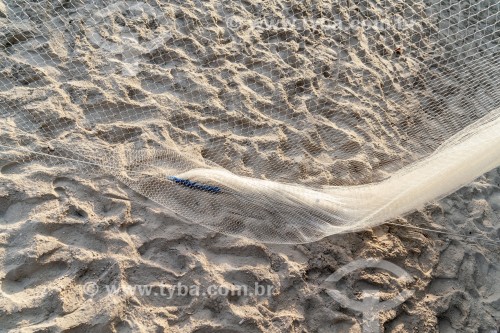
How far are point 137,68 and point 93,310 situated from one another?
1.60 m

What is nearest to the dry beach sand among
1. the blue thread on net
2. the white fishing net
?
the white fishing net

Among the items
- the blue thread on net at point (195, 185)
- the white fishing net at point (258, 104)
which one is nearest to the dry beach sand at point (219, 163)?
the white fishing net at point (258, 104)

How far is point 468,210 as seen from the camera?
318cm

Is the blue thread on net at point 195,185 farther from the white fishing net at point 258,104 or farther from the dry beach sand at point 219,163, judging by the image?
the dry beach sand at point 219,163

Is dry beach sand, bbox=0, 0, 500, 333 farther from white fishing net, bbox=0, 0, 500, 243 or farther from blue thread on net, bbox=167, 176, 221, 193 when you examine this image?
blue thread on net, bbox=167, 176, 221, 193

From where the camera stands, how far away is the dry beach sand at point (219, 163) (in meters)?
2.35

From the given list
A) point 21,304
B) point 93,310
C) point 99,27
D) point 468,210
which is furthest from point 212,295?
point 99,27

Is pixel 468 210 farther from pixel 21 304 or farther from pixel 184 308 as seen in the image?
pixel 21 304

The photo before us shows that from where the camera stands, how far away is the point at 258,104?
329cm

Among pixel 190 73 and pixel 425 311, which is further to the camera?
pixel 190 73

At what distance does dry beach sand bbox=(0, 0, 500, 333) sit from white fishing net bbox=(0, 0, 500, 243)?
15mm

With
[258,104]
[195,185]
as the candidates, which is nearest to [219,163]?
[195,185]

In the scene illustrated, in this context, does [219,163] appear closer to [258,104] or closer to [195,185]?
[195,185]

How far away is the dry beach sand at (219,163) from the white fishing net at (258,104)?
15 millimetres
